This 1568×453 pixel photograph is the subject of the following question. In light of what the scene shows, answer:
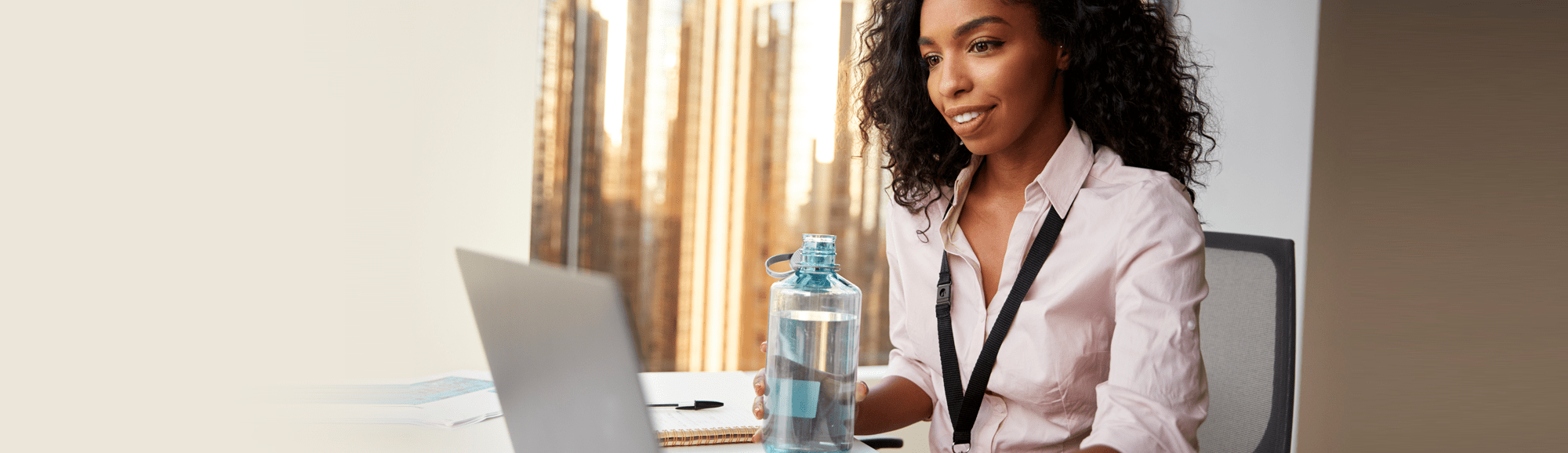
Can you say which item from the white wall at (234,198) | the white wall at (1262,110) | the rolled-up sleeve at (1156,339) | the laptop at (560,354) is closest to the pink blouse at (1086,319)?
the rolled-up sleeve at (1156,339)

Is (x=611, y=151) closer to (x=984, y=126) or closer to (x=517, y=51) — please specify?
(x=517, y=51)

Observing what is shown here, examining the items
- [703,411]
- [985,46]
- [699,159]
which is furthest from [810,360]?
[699,159]

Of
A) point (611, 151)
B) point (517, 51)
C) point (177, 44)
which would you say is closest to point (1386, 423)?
point (611, 151)

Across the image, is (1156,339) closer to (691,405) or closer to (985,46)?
(985,46)

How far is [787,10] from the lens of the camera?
8.54ft

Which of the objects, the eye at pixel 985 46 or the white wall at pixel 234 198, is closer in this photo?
the white wall at pixel 234 198

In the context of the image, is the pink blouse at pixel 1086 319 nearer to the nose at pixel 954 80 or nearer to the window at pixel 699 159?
the nose at pixel 954 80

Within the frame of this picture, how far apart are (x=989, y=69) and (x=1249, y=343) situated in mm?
571

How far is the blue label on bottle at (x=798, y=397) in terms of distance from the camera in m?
0.98

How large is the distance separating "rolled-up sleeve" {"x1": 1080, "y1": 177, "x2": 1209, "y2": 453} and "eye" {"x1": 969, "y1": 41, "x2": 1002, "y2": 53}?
0.26 m

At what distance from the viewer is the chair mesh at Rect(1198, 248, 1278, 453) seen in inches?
50.8

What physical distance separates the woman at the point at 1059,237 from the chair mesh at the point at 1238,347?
0.18 meters

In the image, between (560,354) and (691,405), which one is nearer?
(560,354)

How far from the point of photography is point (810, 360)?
0.98 metres
